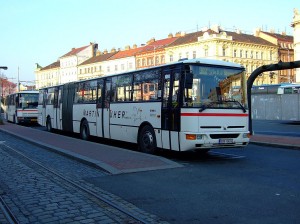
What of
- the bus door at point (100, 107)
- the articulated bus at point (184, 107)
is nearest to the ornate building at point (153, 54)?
the bus door at point (100, 107)

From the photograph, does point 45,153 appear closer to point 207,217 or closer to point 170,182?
point 170,182

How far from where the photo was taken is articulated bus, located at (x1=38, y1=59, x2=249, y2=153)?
11.2 metres

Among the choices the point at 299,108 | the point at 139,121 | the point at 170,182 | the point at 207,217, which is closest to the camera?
the point at 207,217

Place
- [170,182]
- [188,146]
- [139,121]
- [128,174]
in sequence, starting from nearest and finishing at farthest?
1. [170,182]
2. [128,174]
3. [188,146]
4. [139,121]

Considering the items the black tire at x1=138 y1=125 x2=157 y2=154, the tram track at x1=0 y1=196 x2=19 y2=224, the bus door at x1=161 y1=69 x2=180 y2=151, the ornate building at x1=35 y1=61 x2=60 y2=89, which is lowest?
the tram track at x1=0 y1=196 x2=19 y2=224

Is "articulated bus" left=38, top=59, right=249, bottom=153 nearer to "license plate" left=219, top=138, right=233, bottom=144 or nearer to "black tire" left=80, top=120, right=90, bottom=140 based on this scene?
"license plate" left=219, top=138, right=233, bottom=144

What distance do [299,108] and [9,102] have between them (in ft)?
87.3

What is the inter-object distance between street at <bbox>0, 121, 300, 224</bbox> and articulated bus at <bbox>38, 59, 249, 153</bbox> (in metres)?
0.78

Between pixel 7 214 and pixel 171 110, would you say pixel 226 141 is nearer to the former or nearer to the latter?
pixel 171 110

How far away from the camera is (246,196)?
7.13m

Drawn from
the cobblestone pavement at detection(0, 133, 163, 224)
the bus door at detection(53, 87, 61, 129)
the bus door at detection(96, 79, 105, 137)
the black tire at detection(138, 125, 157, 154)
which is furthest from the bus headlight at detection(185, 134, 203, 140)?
the bus door at detection(53, 87, 61, 129)

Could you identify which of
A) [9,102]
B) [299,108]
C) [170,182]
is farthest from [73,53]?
[170,182]

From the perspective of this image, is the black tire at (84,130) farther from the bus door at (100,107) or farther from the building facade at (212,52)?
the building facade at (212,52)

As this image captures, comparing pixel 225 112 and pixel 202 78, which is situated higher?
pixel 202 78
